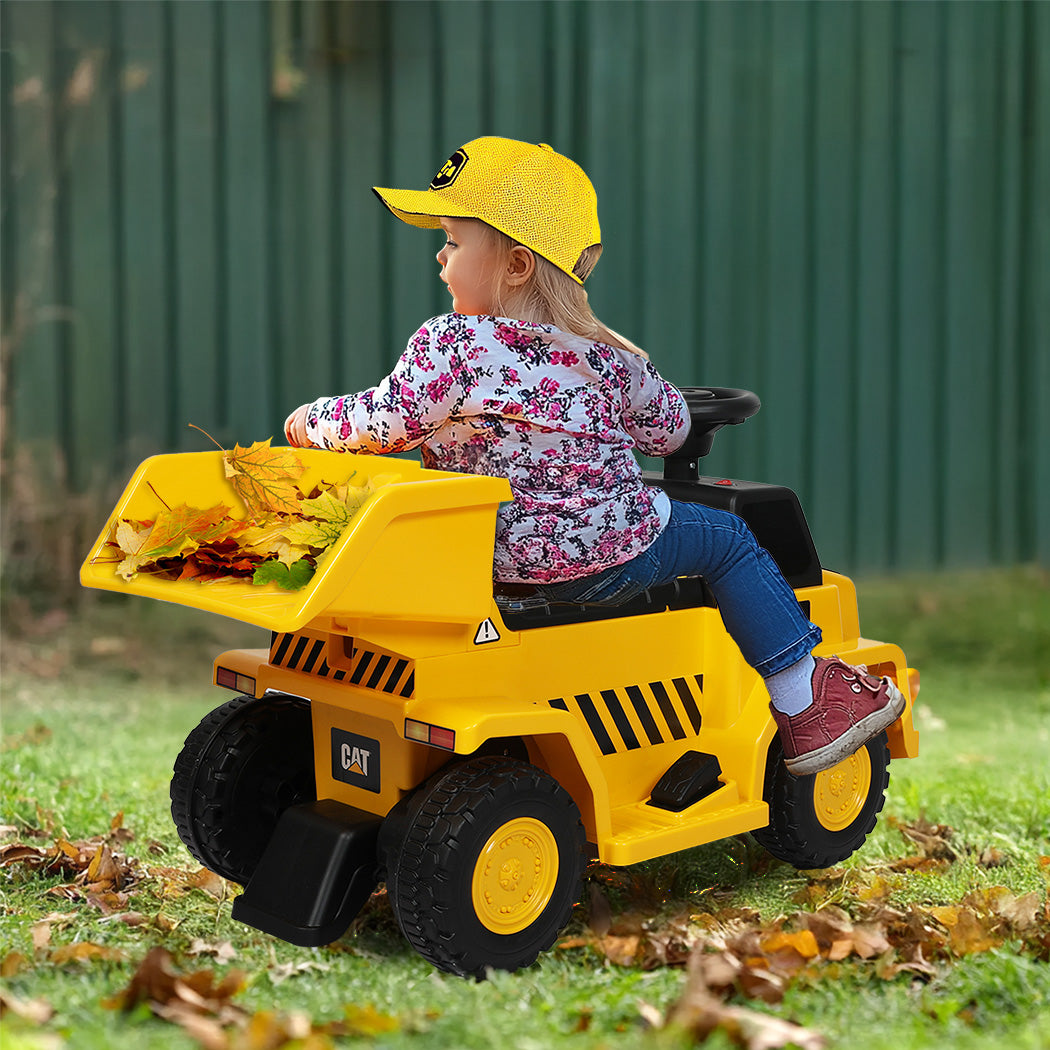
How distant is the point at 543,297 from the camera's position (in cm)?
310

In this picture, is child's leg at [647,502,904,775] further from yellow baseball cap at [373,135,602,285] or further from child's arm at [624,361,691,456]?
yellow baseball cap at [373,135,602,285]

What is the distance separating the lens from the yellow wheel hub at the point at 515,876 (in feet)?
9.53

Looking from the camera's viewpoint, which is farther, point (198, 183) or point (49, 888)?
point (198, 183)

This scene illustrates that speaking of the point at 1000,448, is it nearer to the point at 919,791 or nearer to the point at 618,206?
the point at 618,206

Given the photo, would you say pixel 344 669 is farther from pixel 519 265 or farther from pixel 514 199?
pixel 514 199

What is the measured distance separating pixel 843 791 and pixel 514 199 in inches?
63.4

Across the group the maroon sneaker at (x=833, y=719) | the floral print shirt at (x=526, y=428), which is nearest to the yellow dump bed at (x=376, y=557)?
the floral print shirt at (x=526, y=428)

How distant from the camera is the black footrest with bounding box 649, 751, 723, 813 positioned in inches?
130

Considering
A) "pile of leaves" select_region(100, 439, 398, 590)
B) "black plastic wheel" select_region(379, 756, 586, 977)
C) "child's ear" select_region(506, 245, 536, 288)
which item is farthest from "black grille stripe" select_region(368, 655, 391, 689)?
"child's ear" select_region(506, 245, 536, 288)

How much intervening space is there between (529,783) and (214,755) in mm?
796

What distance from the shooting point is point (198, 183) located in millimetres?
5629

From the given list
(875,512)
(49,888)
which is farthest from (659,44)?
(49,888)

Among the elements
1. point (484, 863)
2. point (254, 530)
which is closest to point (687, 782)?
point (484, 863)

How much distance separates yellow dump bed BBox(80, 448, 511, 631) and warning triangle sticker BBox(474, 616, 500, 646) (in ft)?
0.15
